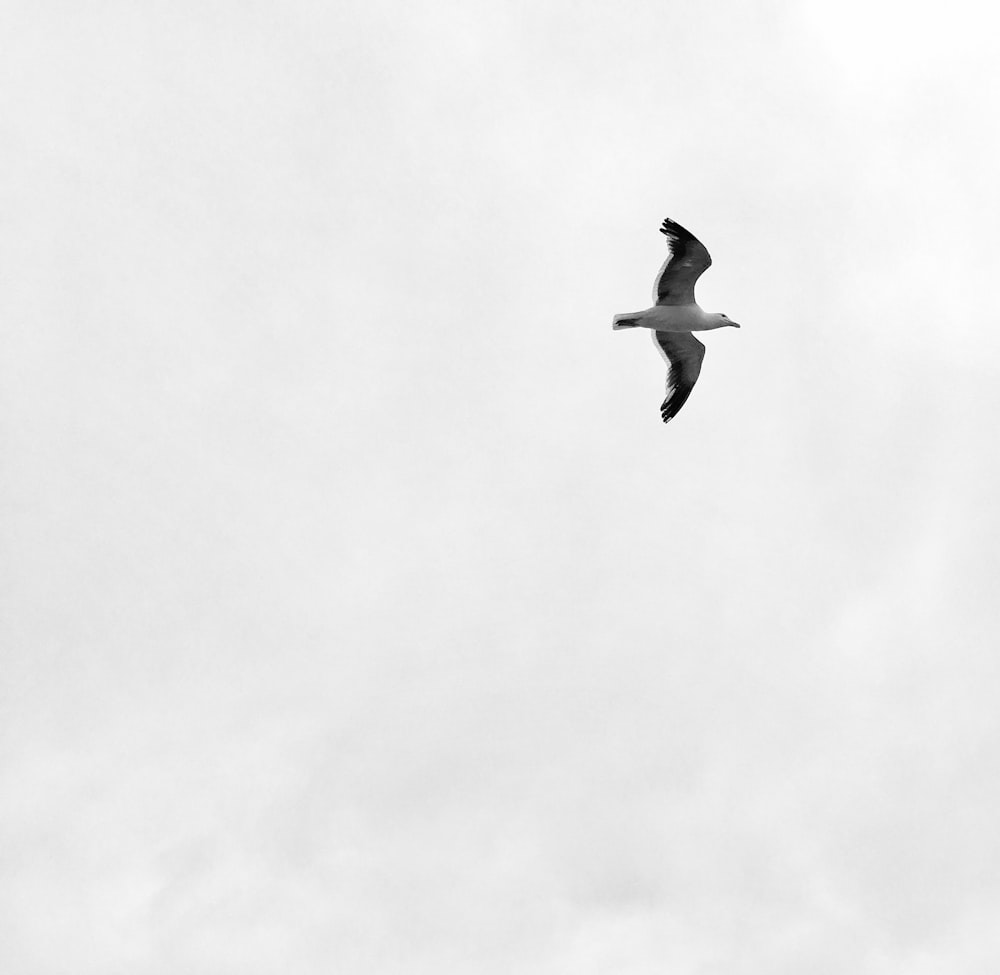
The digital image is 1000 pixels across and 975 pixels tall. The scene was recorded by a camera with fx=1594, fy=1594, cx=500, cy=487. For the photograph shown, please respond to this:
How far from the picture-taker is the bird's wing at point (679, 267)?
70.6 meters

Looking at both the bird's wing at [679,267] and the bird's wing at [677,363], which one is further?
the bird's wing at [677,363]

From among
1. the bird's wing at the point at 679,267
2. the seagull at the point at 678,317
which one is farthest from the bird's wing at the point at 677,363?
the bird's wing at the point at 679,267

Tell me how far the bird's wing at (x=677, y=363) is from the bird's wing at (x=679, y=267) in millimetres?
2288

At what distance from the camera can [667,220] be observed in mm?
70438

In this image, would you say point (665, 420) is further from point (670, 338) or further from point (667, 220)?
point (667, 220)

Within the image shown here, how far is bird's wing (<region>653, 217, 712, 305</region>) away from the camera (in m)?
70.6

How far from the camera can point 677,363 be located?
Answer: 7588cm

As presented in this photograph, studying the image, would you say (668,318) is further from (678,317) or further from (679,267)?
(679,267)

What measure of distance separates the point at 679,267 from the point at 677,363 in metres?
5.84

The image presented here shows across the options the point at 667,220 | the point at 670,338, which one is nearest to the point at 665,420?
the point at 670,338

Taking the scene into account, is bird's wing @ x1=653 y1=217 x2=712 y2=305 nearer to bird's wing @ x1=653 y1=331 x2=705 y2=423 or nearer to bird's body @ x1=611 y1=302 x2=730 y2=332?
bird's body @ x1=611 y1=302 x2=730 y2=332

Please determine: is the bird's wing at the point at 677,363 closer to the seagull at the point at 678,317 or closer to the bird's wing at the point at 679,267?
the seagull at the point at 678,317

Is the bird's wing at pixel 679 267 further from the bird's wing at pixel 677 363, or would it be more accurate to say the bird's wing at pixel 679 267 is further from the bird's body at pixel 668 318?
the bird's wing at pixel 677 363

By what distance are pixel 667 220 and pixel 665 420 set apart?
9.78 metres
